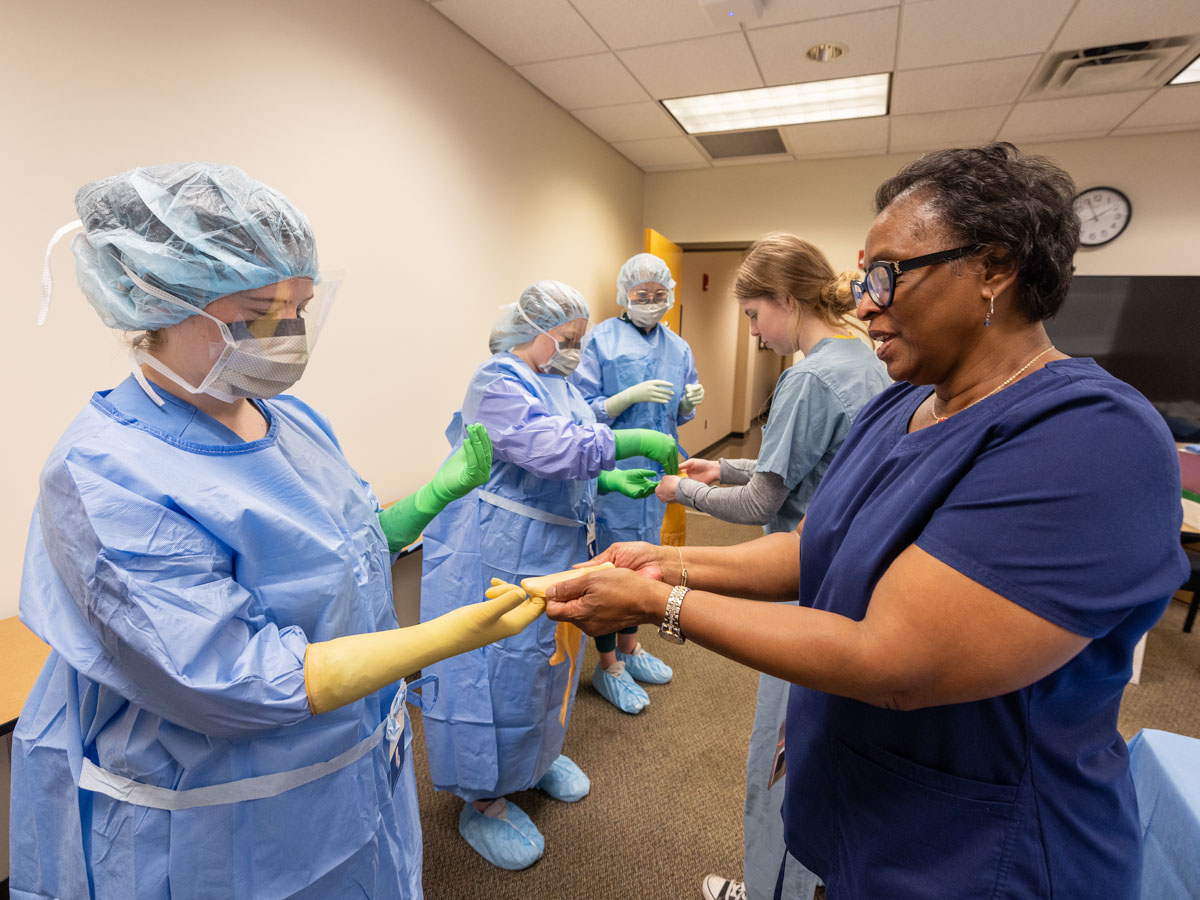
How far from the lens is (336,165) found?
2213 mm

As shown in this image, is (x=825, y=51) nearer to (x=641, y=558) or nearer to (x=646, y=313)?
(x=646, y=313)

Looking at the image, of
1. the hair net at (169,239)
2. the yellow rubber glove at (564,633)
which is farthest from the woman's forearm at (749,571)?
the hair net at (169,239)

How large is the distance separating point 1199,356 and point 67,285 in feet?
19.2

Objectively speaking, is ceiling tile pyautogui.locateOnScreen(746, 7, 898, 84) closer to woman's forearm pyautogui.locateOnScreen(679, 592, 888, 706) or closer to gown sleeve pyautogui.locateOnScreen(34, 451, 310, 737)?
woman's forearm pyautogui.locateOnScreen(679, 592, 888, 706)

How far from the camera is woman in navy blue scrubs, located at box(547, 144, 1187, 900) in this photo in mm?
611

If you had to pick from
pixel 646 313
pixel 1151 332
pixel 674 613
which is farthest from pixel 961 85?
pixel 674 613

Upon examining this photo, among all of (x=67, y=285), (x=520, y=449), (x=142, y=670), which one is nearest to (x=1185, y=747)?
(x=520, y=449)

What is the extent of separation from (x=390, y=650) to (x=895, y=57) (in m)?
3.49

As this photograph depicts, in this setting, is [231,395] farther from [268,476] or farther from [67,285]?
[67,285]

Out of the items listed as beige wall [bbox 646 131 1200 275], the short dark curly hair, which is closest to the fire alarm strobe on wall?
beige wall [bbox 646 131 1200 275]

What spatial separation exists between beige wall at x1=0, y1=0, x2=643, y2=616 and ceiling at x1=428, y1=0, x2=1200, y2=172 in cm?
30

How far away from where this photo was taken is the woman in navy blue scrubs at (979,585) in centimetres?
61

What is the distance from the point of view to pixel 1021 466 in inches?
24.9

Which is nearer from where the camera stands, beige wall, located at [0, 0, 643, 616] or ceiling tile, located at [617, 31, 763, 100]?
beige wall, located at [0, 0, 643, 616]
